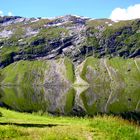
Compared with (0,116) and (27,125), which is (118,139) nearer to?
(27,125)

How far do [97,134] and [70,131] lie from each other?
195cm

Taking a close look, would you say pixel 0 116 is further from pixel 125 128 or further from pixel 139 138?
pixel 139 138

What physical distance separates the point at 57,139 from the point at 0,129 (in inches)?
164

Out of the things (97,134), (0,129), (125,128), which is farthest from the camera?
(125,128)

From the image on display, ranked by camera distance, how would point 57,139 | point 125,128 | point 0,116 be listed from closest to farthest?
point 57,139 → point 125,128 → point 0,116

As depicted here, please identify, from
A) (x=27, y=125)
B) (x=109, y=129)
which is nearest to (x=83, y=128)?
(x=109, y=129)

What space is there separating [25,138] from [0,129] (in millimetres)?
2289

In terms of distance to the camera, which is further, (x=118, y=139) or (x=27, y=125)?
(x=27, y=125)

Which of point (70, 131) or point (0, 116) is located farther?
point (0, 116)

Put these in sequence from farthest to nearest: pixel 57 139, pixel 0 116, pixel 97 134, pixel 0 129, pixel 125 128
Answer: pixel 0 116
pixel 125 128
pixel 97 134
pixel 0 129
pixel 57 139

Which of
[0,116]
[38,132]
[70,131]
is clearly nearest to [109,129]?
[70,131]

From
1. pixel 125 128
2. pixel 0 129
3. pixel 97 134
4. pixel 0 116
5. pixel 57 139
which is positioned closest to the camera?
pixel 57 139

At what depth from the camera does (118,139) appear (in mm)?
24266

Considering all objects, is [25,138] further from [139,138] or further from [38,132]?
[139,138]
